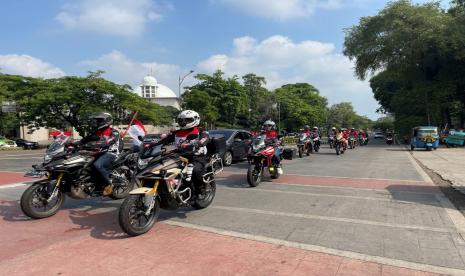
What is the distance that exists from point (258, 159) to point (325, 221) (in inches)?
169

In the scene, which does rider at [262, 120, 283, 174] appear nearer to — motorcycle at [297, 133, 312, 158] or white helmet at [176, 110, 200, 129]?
white helmet at [176, 110, 200, 129]

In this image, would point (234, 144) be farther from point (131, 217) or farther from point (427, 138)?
point (427, 138)

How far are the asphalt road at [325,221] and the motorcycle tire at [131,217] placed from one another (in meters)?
0.15

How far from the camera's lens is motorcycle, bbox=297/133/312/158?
2155 cm

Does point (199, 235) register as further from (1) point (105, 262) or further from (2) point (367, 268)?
(2) point (367, 268)

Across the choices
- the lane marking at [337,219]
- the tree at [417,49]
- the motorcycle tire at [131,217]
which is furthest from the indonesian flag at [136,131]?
the tree at [417,49]

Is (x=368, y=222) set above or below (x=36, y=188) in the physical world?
below

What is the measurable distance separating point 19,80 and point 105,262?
48465mm

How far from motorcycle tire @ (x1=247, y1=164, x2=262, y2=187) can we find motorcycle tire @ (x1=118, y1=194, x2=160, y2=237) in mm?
4602

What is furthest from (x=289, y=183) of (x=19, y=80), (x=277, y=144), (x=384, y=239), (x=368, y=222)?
(x=19, y=80)

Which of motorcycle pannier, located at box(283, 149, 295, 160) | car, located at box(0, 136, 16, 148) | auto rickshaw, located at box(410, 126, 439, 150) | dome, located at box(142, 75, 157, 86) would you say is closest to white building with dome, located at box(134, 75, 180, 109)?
dome, located at box(142, 75, 157, 86)

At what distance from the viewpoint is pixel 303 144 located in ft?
71.4

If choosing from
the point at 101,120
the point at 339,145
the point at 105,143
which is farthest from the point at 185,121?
the point at 339,145

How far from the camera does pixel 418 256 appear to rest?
16.4 feet
